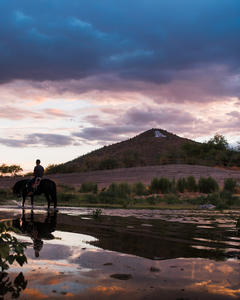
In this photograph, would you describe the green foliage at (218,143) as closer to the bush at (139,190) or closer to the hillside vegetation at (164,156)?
the hillside vegetation at (164,156)

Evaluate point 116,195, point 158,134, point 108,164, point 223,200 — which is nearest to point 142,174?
point 108,164

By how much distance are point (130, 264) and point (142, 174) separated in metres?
41.4

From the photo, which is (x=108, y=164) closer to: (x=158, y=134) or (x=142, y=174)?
(x=142, y=174)

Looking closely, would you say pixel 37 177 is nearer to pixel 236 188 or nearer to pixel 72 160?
pixel 236 188

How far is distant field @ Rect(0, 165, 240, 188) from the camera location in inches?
1777

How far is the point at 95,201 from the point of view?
26922mm

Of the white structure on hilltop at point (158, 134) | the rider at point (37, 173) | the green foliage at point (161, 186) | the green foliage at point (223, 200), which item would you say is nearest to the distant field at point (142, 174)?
the green foliage at point (161, 186)

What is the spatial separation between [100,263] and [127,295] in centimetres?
182

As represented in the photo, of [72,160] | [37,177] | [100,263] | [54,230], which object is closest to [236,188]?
[37,177]

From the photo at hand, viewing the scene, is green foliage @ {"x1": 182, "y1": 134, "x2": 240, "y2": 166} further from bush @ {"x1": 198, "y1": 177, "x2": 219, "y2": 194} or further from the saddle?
the saddle

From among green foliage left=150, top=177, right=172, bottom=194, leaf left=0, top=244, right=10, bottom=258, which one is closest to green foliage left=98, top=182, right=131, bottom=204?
green foliage left=150, top=177, right=172, bottom=194

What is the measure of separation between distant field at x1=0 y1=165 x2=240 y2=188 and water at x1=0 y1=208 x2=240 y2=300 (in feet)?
111

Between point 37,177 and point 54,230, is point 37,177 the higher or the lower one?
the higher one

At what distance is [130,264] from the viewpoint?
20.8 feet
